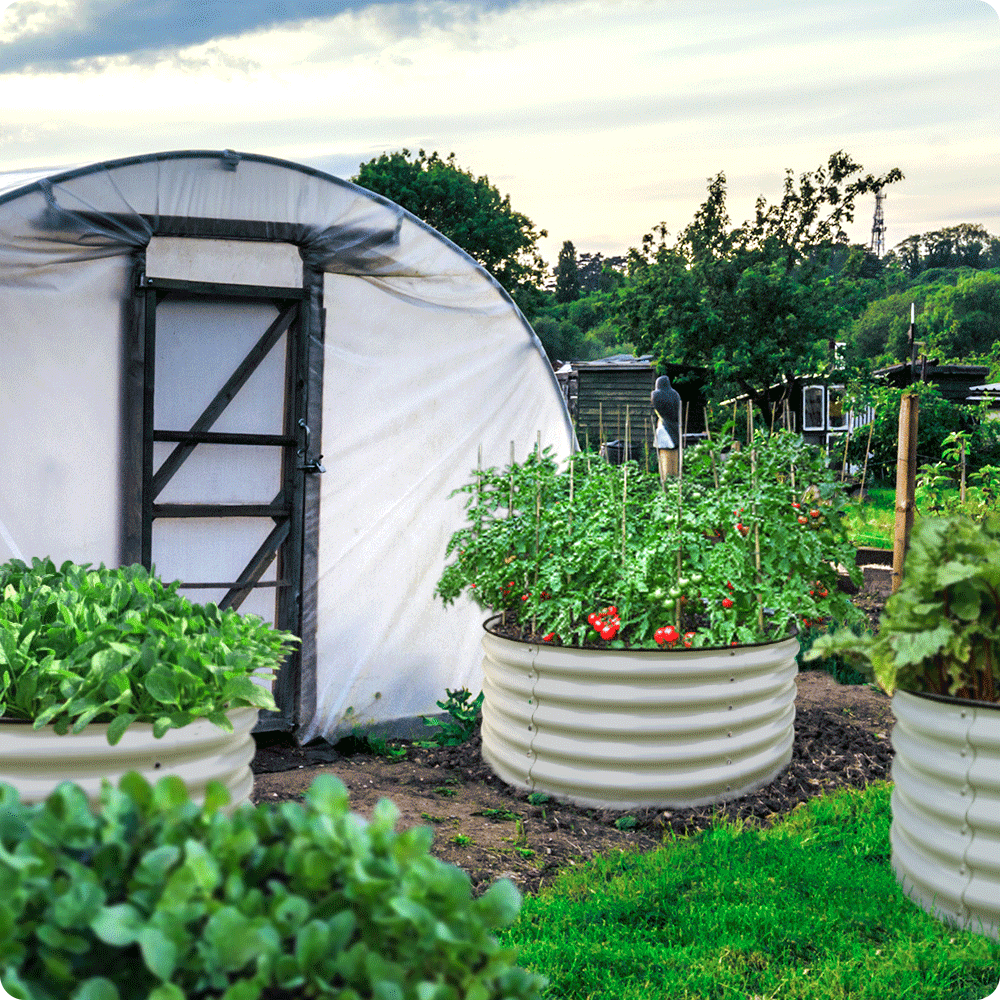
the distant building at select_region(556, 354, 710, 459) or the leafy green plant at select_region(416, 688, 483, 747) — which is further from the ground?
the distant building at select_region(556, 354, 710, 459)

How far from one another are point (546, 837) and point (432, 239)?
3587 mm

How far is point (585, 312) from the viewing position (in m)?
79.7

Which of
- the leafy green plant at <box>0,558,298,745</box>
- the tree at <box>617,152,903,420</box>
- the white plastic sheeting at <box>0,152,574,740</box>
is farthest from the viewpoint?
the tree at <box>617,152,903,420</box>

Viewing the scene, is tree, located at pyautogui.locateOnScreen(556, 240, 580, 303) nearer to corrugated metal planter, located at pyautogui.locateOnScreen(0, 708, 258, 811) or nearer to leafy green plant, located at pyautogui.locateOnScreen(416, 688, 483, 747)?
leafy green plant, located at pyautogui.locateOnScreen(416, 688, 483, 747)

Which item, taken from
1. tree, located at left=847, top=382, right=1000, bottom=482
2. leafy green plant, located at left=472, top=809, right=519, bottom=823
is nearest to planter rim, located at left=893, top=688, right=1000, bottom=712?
leafy green plant, located at left=472, top=809, right=519, bottom=823

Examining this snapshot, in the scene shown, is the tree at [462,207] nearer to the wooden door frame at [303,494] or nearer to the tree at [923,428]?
the tree at [923,428]

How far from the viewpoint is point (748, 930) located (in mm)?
3115

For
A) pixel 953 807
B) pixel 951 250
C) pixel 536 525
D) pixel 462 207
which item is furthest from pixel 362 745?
pixel 951 250

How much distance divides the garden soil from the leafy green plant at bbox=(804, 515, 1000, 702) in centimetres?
132

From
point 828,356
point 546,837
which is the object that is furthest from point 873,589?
point 828,356

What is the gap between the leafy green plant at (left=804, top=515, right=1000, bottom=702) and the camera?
2.93 metres

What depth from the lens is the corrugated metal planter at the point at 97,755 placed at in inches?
103

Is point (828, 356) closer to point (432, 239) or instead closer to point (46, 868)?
point (432, 239)

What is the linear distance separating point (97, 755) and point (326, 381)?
3493 mm
